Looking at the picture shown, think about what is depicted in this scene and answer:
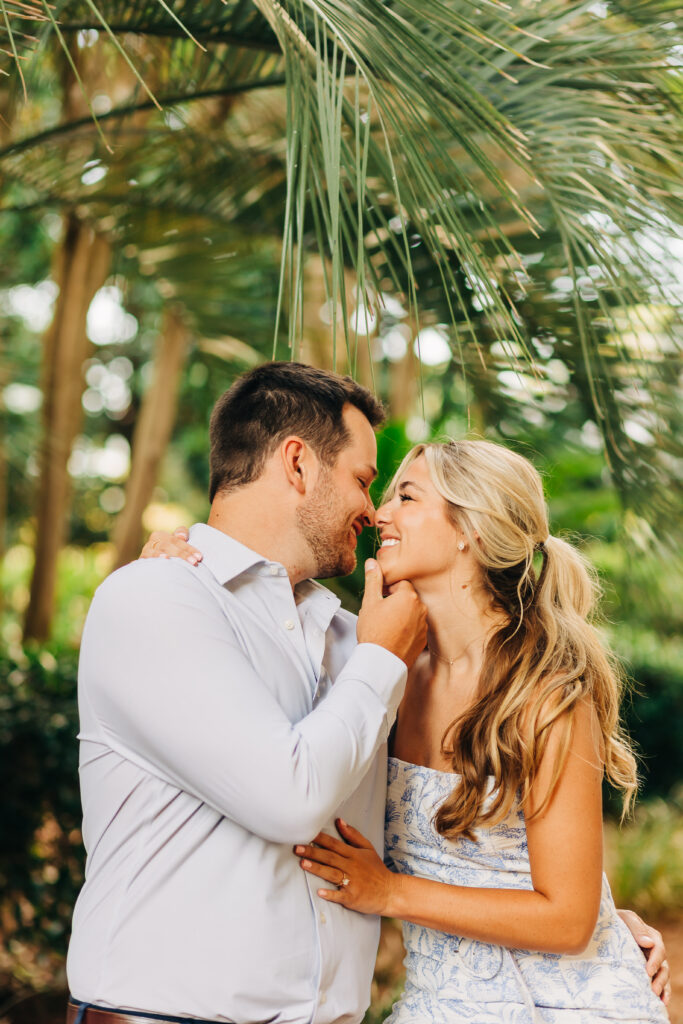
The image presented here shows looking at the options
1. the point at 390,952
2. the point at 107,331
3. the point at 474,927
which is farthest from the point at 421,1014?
the point at 107,331

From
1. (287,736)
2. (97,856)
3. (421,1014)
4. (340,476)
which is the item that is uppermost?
(340,476)

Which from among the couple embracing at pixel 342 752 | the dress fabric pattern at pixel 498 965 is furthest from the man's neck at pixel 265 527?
the dress fabric pattern at pixel 498 965

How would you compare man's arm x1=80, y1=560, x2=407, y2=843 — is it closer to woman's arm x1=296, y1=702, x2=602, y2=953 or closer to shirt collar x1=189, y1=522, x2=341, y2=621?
shirt collar x1=189, y1=522, x2=341, y2=621

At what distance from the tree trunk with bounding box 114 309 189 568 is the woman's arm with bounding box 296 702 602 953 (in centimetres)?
382

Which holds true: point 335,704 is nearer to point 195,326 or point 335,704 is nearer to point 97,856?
point 97,856

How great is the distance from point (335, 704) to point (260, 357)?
343 centimetres

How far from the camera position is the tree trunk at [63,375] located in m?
4.86

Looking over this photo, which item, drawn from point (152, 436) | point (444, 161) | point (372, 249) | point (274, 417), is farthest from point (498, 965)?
point (152, 436)

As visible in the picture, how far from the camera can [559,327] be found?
2.94 metres

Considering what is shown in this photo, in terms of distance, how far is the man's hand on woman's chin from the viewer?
2014 millimetres

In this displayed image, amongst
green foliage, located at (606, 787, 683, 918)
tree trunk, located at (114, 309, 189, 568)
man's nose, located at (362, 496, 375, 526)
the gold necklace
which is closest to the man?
man's nose, located at (362, 496, 375, 526)

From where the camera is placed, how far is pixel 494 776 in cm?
192

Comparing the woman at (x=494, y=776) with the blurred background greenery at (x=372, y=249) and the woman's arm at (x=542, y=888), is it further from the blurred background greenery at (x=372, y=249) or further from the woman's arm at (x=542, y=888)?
the blurred background greenery at (x=372, y=249)

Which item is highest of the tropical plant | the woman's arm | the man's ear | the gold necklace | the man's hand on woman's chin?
the tropical plant
